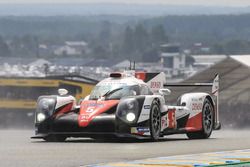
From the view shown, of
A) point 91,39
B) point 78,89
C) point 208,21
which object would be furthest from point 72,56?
point 78,89

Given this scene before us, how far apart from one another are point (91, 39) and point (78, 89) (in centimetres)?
10030

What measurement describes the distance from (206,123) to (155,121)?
2590mm

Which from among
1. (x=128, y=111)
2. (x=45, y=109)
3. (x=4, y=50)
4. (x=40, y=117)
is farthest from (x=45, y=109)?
(x=4, y=50)

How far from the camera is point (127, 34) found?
149 m

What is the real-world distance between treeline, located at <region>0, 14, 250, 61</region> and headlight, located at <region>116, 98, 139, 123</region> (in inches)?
4049

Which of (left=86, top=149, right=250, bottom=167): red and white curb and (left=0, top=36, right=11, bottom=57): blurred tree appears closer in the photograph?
(left=86, top=149, right=250, bottom=167): red and white curb

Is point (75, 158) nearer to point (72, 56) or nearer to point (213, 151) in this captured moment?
point (213, 151)

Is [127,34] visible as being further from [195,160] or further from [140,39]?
[195,160]

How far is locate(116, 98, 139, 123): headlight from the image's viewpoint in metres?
22.4

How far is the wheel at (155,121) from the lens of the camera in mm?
22817

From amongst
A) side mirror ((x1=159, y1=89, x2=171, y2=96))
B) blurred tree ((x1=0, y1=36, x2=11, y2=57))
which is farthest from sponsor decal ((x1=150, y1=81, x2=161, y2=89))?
blurred tree ((x1=0, y1=36, x2=11, y2=57))

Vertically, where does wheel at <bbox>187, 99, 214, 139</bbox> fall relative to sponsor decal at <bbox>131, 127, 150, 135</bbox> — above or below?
above

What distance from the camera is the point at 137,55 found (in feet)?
478

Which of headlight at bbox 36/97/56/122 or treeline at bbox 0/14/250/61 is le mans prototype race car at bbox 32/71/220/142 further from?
treeline at bbox 0/14/250/61
